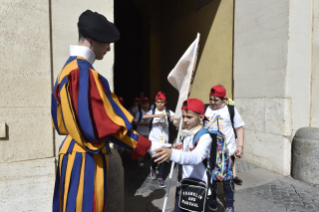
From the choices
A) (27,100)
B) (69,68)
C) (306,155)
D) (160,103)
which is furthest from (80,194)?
(306,155)

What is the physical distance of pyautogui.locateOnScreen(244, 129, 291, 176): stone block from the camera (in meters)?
4.80

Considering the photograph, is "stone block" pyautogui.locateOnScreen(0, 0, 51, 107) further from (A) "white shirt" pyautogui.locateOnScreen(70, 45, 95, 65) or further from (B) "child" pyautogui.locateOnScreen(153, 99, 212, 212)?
(B) "child" pyautogui.locateOnScreen(153, 99, 212, 212)

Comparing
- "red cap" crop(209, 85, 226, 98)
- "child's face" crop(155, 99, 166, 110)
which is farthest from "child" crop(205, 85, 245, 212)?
"child's face" crop(155, 99, 166, 110)

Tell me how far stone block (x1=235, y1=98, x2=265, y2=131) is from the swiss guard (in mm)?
4459

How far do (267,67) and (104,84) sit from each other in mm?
4696

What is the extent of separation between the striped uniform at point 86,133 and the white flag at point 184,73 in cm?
129

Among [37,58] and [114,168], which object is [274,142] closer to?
[114,168]

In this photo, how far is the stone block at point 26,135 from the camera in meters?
2.81

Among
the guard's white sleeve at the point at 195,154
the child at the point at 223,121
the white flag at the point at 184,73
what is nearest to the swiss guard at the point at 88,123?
the guard's white sleeve at the point at 195,154

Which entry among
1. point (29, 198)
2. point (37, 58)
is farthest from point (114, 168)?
point (37, 58)

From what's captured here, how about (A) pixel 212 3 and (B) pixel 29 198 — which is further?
(A) pixel 212 3

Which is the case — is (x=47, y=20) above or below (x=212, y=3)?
below

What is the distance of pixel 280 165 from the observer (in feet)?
15.8

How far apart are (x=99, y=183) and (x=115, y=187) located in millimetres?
1123
